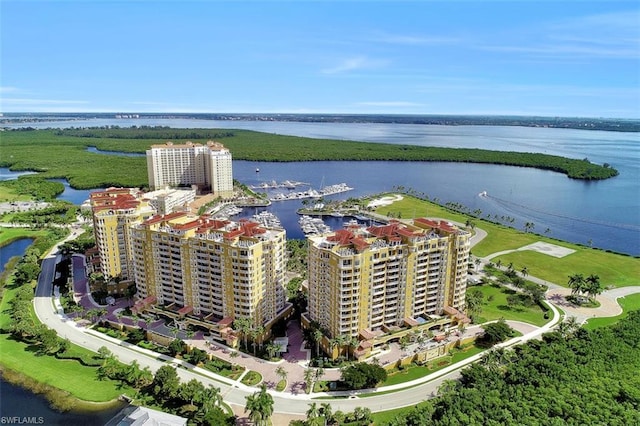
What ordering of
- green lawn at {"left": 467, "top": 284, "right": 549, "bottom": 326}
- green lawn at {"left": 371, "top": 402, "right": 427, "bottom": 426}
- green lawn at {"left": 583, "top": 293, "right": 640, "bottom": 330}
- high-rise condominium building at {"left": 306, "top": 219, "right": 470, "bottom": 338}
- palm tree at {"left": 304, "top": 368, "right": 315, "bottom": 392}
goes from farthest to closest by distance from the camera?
green lawn at {"left": 467, "top": 284, "right": 549, "bottom": 326}
green lawn at {"left": 583, "top": 293, "right": 640, "bottom": 330}
high-rise condominium building at {"left": 306, "top": 219, "right": 470, "bottom": 338}
palm tree at {"left": 304, "top": 368, "right": 315, "bottom": 392}
green lawn at {"left": 371, "top": 402, "right": 427, "bottom": 426}

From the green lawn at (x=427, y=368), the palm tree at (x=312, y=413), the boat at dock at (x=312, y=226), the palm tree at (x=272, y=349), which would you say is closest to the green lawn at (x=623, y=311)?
the green lawn at (x=427, y=368)

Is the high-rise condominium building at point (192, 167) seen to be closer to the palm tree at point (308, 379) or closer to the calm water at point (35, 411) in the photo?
the calm water at point (35, 411)

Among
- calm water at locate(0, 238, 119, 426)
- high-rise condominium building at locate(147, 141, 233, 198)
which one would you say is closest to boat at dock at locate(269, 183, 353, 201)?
high-rise condominium building at locate(147, 141, 233, 198)

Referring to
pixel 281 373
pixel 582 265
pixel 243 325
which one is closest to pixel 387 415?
pixel 281 373

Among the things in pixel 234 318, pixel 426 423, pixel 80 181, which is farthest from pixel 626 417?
pixel 80 181

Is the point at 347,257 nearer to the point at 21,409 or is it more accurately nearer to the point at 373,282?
the point at 373,282

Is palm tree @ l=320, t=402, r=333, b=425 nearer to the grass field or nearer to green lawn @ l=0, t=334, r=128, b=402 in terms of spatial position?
green lawn @ l=0, t=334, r=128, b=402
